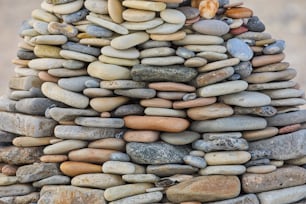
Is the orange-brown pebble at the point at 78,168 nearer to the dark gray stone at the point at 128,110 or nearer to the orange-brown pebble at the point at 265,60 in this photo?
the dark gray stone at the point at 128,110

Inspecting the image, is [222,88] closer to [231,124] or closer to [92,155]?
[231,124]

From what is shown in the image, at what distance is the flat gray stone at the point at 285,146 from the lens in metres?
2.28

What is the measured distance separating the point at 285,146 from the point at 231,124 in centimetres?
25

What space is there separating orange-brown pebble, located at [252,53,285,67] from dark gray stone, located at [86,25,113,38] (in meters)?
0.61

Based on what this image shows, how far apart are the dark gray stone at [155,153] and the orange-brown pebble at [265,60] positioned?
48cm

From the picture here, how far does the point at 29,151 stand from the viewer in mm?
2393

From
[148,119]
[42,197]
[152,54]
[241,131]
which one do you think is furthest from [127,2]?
[42,197]

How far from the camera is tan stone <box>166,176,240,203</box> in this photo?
217 cm

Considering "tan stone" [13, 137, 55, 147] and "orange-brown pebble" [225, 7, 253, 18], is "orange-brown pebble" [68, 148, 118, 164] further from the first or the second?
"orange-brown pebble" [225, 7, 253, 18]

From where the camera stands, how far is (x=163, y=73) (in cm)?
224

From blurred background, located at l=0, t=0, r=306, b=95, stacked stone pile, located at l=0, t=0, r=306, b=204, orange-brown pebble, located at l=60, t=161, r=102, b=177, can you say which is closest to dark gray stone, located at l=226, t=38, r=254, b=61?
stacked stone pile, located at l=0, t=0, r=306, b=204

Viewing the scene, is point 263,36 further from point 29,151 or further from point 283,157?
point 29,151

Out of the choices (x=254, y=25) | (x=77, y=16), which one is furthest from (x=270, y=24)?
(x=77, y=16)

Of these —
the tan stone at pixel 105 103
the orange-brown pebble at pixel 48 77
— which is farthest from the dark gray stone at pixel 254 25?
the orange-brown pebble at pixel 48 77
